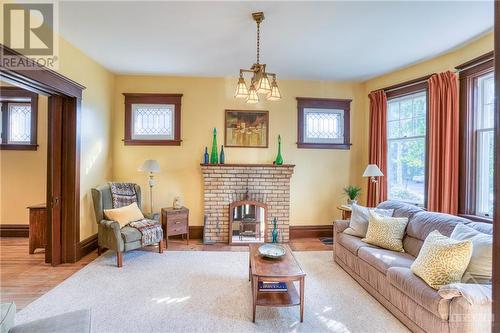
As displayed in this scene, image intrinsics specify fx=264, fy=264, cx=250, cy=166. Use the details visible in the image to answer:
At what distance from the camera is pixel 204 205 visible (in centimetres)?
495

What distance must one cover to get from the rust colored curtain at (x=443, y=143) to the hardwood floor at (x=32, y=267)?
6.11ft

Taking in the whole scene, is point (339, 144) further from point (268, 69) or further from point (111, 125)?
point (111, 125)

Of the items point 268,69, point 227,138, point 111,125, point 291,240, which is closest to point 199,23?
point 268,69

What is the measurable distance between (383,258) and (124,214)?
3569mm

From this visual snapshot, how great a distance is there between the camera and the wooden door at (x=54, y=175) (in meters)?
3.72

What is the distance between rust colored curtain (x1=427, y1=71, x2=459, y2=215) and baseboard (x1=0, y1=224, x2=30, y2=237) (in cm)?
698

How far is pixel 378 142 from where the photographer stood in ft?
15.8

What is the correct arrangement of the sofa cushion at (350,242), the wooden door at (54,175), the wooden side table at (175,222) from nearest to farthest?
the sofa cushion at (350,242), the wooden door at (54,175), the wooden side table at (175,222)

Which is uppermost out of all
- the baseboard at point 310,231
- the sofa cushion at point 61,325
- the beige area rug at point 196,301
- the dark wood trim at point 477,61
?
the dark wood trim at point 477,61

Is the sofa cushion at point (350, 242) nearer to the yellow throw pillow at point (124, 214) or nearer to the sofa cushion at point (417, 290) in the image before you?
the sofa cushion at point (417, 290)

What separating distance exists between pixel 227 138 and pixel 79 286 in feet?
10.6

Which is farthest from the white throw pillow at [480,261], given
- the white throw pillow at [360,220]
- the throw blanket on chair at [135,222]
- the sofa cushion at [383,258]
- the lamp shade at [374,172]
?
the throw blanket on chair at [135,222]

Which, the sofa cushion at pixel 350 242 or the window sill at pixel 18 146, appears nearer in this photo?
the sofa cushion at pixel 350 242

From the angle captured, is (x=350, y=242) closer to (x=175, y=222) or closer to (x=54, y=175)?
(x=175, y=222)
